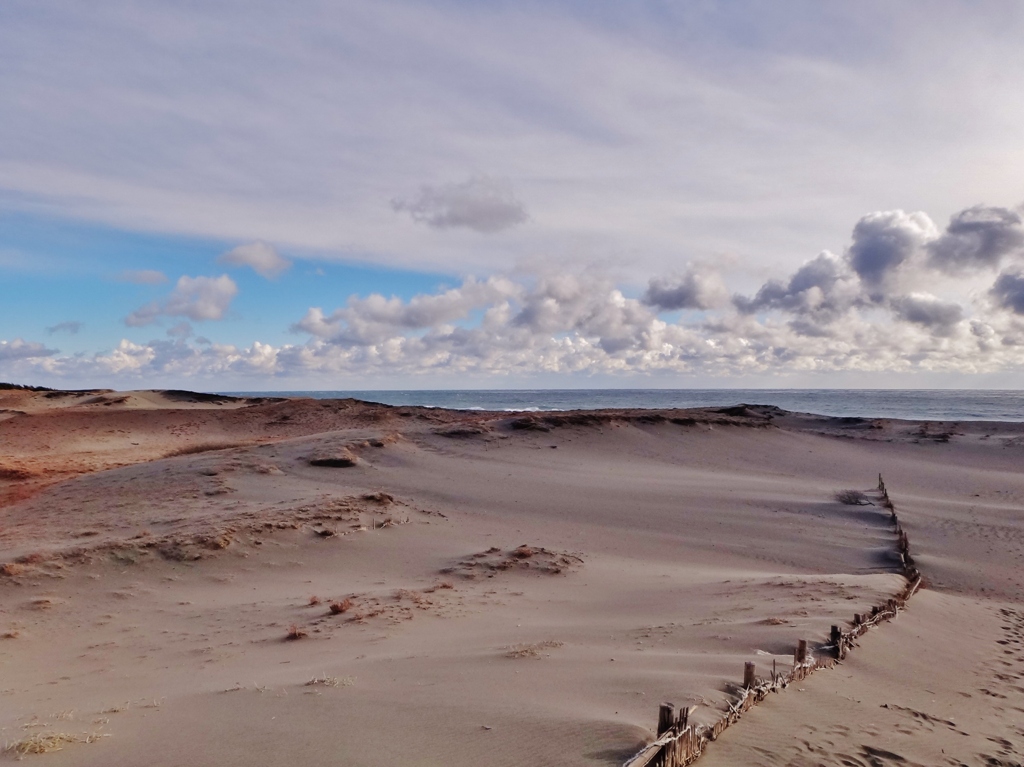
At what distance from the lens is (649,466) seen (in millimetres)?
24125

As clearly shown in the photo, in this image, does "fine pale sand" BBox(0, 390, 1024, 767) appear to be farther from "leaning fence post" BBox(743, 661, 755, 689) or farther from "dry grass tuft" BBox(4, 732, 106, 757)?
"leaning fence post" BBox(743, 661, 755, 689)

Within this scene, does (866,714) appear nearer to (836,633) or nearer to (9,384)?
(836,633)

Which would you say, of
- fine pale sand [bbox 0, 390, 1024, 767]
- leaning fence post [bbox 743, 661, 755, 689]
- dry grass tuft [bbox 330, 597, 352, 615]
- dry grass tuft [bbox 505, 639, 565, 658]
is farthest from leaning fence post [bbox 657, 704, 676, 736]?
dry grass tuft [bbox 330, 597, 352, 615]

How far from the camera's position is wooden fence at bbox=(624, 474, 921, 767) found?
4680mm

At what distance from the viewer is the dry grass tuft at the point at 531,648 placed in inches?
294

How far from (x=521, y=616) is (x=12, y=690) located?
558 cm

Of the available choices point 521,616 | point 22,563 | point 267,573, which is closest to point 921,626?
point 521,616

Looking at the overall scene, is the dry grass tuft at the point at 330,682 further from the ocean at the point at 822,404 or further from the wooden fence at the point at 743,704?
the ocean at the point at 822,404

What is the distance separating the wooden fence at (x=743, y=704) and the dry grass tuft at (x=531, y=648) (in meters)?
2.02

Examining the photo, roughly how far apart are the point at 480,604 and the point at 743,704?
507cm

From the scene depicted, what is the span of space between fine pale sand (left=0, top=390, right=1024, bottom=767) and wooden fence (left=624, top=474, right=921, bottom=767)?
115 mm

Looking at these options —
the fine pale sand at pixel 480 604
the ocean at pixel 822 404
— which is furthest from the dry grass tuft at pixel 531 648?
the ocean at pixel 822 404

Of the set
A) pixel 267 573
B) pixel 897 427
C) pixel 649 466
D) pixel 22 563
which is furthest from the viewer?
pixel 897 427

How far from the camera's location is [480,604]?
1038 cm
